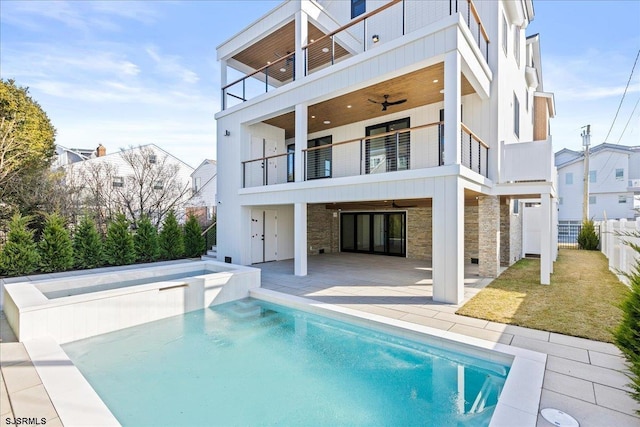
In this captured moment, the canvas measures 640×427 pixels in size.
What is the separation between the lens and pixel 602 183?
2905cm

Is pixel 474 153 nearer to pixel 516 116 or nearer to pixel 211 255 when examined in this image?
pixel 516 116

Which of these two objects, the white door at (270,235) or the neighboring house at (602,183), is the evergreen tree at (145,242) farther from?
the neighboring house at (602,183)

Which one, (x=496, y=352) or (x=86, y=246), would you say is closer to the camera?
(x=496, y=352)

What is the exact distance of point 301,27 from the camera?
10.2 meters

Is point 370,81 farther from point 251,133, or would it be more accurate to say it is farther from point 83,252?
point 83,252

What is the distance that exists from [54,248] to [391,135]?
12099mm

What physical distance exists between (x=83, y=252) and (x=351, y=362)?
37.0ft

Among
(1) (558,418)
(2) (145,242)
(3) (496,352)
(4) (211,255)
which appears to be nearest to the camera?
(1) (558,418)

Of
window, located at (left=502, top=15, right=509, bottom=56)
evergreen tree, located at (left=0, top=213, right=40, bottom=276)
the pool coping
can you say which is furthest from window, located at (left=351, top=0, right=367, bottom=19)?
evergreen tree, located at (left=0, top=213, right=40, bottom=276)

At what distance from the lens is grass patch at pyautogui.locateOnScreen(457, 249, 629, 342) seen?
5648 mm

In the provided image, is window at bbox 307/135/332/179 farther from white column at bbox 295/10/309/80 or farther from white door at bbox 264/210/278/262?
white column at bbox 295/10/309/80

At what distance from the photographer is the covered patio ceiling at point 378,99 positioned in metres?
8.66

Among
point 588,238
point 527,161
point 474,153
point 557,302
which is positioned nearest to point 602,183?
point 588,238

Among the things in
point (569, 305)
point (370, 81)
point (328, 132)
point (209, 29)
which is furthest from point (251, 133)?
point (569, 305)
